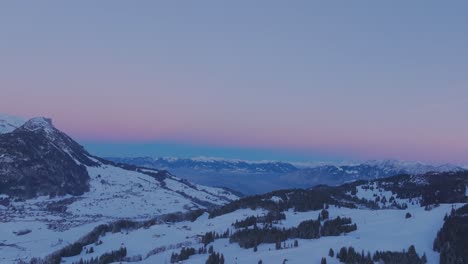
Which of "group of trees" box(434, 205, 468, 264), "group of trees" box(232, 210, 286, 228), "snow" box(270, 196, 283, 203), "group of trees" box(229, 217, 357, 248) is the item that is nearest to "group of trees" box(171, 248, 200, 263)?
"group of trees" box(229, 217, 357, 248)

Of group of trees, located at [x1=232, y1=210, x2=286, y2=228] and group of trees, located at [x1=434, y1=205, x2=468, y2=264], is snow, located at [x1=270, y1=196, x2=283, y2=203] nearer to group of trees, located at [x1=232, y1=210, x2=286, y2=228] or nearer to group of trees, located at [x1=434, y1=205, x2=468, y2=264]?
group of trees, located at [x1=232, y1=210, x2=286, y2=228]

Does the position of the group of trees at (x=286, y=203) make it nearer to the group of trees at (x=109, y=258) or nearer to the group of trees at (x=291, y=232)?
the group of trees at (x=291, y=232)

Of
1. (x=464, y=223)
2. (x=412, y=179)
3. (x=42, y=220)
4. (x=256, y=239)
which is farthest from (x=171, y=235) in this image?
(x=412, y=179)

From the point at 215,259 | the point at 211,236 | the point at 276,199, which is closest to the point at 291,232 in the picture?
the point at 211,236

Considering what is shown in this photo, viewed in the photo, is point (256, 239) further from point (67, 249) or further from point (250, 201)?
point (250, 201)

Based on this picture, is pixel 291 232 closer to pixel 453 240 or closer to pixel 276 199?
pixel 453 240
